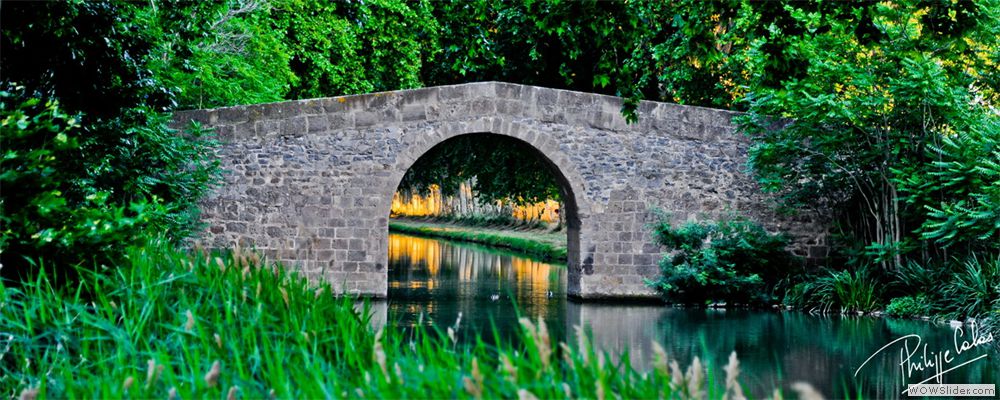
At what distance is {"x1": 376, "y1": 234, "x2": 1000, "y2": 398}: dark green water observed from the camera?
834 cm

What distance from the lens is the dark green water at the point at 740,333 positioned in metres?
8.34

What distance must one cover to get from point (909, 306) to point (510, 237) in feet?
64.6

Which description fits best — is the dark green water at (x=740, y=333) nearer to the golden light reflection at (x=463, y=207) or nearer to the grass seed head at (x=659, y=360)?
the grass seed head at (x=659, y=360)

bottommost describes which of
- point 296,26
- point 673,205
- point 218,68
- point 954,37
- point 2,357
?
point 2,357

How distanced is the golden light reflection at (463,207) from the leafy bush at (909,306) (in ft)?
50.0

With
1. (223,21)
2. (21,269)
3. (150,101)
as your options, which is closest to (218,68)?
(223,21)

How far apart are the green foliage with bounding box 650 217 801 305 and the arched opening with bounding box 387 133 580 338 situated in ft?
4.67

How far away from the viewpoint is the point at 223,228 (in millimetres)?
15430

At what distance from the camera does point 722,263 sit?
1444cm

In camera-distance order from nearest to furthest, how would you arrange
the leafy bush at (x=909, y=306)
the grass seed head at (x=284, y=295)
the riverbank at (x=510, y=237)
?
1. the grass seed head at (x=284, y=295)
2. the leafy bush at (x=909, y=306)
3. the riverbank at (x=510, y=237)

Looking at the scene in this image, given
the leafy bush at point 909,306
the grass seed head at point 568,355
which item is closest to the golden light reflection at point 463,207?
the leafy bush at point 909,306

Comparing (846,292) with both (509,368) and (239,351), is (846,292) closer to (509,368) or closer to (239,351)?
(239,351)

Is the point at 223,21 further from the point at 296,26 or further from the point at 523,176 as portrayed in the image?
the point at 523,176

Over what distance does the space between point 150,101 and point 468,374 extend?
27.9ft
